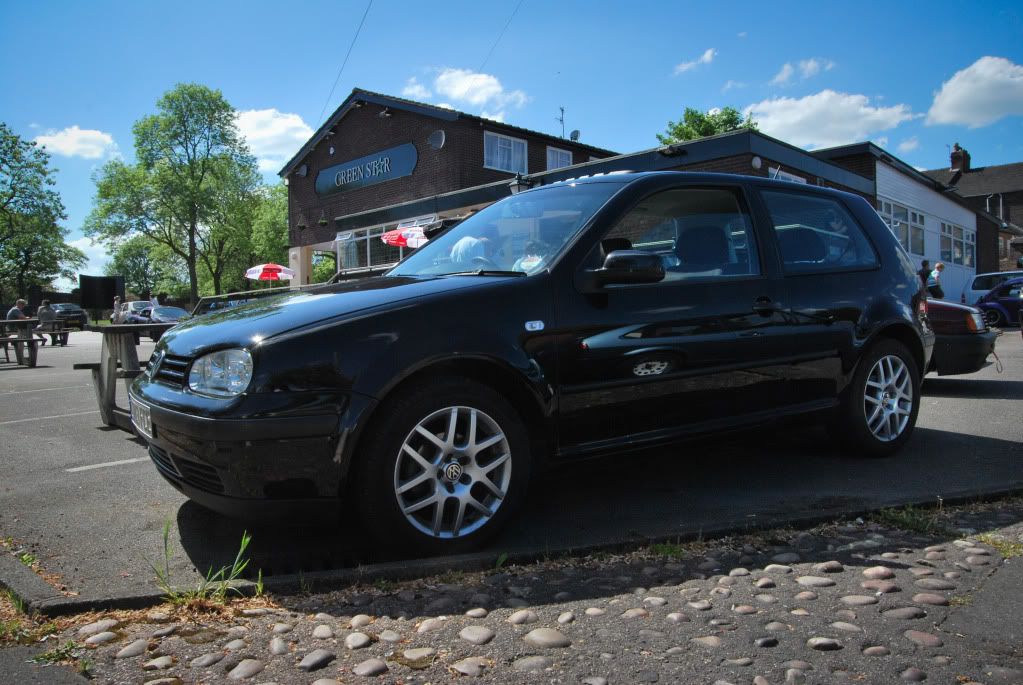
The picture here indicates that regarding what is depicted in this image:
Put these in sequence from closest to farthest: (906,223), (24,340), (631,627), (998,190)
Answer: (631,627) → (24,340) → (906,223) → (998,190)

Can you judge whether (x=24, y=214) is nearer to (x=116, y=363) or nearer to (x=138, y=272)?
(x=116, y=363)

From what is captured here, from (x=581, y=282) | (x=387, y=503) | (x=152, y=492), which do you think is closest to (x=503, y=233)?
(x=581, y=282)

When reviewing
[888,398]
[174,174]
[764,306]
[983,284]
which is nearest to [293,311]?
[764,306]

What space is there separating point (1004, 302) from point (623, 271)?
21.8 meters

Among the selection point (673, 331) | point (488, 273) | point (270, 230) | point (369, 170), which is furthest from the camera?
point (270, 230)

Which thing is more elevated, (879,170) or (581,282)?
(879,170)

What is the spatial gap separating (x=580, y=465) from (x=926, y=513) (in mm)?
1690

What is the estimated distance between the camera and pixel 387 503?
283 centimetres

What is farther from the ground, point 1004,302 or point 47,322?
point 47,322

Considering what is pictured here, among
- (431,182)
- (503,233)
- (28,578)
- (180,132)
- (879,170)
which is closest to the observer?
(28,578)

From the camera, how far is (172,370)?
10.3 feet

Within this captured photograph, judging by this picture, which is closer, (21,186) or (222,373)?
(222,373)

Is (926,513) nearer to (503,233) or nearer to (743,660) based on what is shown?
(743,660)

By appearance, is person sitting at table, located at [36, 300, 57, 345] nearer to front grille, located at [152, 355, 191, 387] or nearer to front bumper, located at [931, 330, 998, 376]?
front grille, located at [152, 355, 191, 387]
